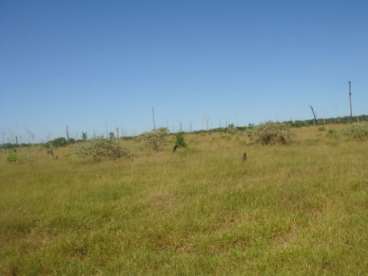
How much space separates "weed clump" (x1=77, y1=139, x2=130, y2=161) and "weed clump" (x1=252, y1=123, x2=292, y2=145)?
951 cm

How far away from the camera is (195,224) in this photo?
743 centimetres

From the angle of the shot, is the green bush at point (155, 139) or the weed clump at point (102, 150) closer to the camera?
the weed clump at point (102, 150)

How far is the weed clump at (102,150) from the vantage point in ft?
78.3

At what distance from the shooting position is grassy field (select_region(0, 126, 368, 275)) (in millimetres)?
5594

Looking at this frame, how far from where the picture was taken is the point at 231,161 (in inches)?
627

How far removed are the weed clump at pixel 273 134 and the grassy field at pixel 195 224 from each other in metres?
14.7

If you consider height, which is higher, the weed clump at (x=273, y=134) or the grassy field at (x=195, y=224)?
the weed clump at (x=273, y=134)

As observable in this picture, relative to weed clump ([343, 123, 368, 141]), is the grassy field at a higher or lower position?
lower

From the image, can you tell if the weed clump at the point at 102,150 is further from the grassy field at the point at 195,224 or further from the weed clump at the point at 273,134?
the grassy field at the point at 195,224

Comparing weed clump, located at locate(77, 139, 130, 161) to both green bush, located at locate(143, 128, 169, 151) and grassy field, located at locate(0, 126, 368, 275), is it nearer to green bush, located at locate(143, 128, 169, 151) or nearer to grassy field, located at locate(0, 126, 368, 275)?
green bush, located at locate(143, 128, 169, 151)

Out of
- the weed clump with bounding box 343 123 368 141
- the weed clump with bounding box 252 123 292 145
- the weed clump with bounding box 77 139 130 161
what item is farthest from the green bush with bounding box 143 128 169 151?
the weed clump with bounding box 343 123 368 141

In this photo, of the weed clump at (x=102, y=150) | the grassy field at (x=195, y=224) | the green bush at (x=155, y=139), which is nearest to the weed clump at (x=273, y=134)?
the green bush at (x=155, y=139)

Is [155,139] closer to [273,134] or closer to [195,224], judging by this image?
[273,134]

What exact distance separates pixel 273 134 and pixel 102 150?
38.0 ft
